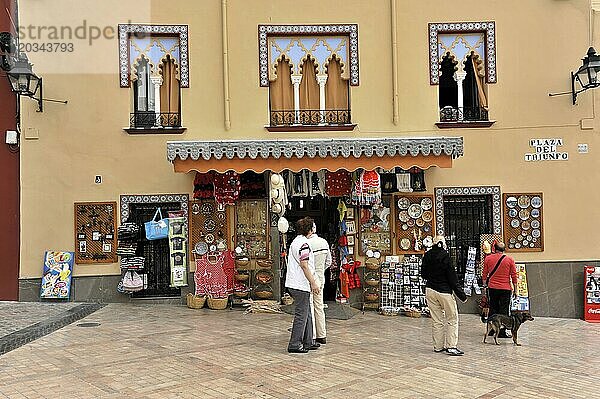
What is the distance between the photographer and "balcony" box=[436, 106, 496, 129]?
12211mm

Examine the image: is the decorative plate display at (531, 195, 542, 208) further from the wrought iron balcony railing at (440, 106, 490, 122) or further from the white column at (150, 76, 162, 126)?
the white column at (150, 76, 162, 126)

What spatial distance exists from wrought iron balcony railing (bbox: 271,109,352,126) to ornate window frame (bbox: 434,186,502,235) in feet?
7.91

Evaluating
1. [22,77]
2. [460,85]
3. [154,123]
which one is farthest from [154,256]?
[460,85]

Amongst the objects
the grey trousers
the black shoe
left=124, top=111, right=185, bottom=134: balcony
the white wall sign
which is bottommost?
the black shoe

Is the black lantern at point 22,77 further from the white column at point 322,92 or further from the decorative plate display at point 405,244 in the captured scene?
the decorative plate display at point 405,244

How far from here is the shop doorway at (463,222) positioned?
12.4 m

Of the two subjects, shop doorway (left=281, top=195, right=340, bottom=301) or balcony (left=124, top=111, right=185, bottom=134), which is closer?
balcony (left=124, top=111, right=185, bottom=134)

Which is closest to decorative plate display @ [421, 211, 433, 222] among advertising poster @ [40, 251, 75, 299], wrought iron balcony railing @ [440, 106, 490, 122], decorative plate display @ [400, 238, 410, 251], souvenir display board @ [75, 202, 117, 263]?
decorative plate display @ [400, 238, 410, 251]

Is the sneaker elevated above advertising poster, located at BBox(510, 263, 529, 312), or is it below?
below

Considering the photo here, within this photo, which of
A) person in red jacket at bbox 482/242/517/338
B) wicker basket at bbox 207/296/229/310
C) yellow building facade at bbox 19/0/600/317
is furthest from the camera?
yellow building facade at bbox 19/0/600/317

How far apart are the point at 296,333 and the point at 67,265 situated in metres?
5.79

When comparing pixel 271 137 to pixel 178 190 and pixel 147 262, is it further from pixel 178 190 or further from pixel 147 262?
pixel 147 262

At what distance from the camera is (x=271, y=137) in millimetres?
12180

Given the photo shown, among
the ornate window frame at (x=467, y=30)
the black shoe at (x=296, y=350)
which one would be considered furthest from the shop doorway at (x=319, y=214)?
the black shoe at (x=296, y=350)
